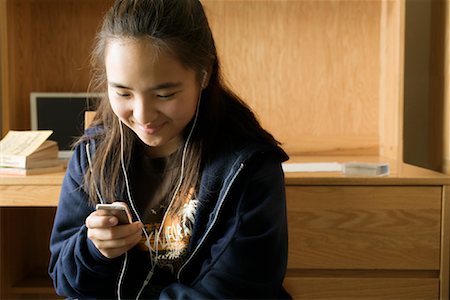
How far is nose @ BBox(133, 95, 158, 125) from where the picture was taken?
963 millimetres

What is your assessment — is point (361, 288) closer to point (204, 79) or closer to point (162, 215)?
point (162, 215)

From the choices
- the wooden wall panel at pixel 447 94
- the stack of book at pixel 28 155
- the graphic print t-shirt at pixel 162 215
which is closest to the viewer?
the graphic print t-shirt at pixel 162 215

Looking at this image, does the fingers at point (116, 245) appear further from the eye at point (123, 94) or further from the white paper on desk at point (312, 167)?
the white paper on desk at point (312, 167)

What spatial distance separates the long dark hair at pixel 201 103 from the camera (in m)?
0.99

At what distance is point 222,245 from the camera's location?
1035 mm

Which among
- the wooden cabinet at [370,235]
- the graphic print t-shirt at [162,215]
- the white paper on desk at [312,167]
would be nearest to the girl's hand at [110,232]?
the graphic print t-shirt at [162,215]

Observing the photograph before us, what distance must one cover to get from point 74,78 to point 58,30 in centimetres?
17

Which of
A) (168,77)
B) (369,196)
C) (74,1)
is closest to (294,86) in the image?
(369,196)

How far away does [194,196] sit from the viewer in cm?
110

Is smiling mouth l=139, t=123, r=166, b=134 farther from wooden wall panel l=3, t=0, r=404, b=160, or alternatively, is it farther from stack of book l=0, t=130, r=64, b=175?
wooden wall panel l=3, t=0, r=404, b=160

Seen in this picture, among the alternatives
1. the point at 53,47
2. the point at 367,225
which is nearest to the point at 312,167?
the point at 367,225

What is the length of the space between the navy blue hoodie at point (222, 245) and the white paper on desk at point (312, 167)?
48 cm

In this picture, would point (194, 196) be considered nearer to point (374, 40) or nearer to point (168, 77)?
point (168, 77)

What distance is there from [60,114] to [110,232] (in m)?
1.08
